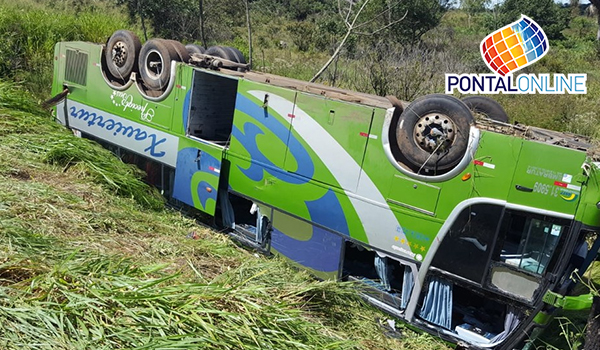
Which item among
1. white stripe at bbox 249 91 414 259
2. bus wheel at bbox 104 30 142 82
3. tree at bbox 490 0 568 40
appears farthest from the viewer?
tree at bbox 490 0 568 40

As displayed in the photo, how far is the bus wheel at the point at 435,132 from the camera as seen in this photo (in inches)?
241

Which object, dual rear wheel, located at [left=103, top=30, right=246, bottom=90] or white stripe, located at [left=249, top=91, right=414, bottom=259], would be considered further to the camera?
dual rear wheel, located at [left=103, top=30, right=246, bottom=90]

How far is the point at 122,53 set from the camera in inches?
398

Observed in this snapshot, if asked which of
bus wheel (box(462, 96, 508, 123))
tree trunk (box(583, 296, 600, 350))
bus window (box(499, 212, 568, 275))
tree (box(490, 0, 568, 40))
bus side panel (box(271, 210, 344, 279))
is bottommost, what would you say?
bus side panel (box(271, 210, 344, 279))

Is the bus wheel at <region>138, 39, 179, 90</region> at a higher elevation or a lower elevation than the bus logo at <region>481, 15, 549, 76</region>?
lower

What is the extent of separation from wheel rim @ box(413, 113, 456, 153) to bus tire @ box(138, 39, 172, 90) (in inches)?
192

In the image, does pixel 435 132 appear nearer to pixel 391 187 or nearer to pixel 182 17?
pixel 391 187

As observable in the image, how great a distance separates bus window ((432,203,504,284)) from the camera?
592cm

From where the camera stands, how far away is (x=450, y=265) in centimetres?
622

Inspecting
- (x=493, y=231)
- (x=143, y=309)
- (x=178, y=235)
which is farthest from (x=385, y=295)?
(x=143, y=309)

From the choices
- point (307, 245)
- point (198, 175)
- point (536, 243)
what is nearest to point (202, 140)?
point (198, 175)

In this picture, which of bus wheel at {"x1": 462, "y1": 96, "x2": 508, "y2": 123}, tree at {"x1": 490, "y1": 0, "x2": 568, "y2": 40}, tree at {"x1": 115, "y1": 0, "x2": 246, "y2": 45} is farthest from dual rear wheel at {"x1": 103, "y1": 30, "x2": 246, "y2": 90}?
tree at {"x1": 490, "y1": 0, "x2": 568, "y2": 40}

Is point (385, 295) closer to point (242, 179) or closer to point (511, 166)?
point (511, 166)

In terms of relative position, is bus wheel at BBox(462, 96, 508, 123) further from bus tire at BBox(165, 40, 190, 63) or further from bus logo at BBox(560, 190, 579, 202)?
bus tire at BBox(165, 40, 190, 63)
